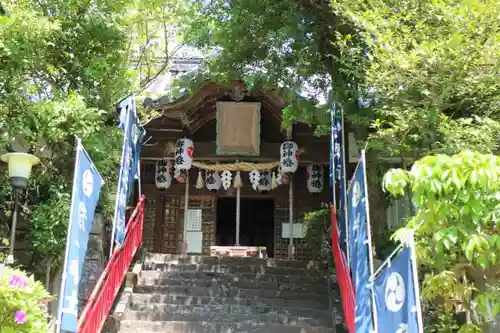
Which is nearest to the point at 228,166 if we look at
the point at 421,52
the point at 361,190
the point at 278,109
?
the point at 278,109

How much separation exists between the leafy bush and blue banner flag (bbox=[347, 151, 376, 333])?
3.79 meters

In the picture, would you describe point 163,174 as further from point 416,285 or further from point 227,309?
point 416,285

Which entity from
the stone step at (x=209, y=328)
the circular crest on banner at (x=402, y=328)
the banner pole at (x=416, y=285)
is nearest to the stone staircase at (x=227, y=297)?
the stone step at (x=209, y=328)

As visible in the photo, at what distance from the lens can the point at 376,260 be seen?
32.8 feet

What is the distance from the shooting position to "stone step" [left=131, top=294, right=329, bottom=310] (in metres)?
9.45

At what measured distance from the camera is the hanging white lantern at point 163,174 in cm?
1402

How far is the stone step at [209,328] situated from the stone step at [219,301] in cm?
79

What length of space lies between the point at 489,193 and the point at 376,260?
234 inches

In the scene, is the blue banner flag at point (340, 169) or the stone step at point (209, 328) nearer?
the stone step at point (209, 328)

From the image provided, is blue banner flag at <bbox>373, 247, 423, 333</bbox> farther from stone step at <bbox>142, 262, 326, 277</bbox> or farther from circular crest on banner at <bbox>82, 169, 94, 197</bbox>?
stone step at <bbox>142, 262, 326, 277</bbox>

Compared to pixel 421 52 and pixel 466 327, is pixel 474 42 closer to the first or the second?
pixel 421 52

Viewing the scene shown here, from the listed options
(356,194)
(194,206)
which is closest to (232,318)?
(356,194)

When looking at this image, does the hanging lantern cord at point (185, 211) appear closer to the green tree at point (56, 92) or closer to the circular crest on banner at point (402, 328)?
the green tree at point (56, 92)

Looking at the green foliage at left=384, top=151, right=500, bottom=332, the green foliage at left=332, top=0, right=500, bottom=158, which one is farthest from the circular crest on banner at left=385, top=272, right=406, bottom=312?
the green foliage at left=332, top=0, right=500, bottom=158
